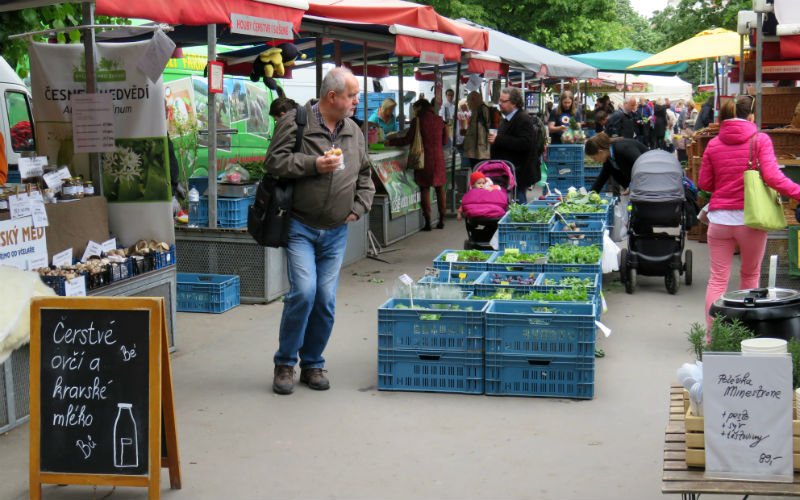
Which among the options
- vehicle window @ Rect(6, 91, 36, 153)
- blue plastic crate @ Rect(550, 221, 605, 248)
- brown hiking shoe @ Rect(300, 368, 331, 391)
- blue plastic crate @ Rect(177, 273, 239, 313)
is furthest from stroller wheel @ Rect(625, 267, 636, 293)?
vehicle window @ Rect(6, 91, 36, 153)

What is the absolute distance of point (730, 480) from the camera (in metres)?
3.45

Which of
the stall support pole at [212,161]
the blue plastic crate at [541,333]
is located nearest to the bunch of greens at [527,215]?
the stall support pole at [212,161]

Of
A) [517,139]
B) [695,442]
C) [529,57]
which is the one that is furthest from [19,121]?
[695,442]

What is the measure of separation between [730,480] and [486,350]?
9.12 feet

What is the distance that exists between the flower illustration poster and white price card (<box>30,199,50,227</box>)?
91cm

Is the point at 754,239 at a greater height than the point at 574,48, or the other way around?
the point at 574,48

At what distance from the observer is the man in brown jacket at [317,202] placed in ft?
19.3

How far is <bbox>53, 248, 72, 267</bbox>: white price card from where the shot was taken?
637cm

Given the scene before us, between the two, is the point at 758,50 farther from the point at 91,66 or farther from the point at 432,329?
the point at 91,66

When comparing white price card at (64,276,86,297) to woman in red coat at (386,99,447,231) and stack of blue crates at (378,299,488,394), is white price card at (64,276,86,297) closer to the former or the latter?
stack of blue crates at (378,299,488,394)

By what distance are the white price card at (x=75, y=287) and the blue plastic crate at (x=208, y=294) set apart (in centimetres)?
240

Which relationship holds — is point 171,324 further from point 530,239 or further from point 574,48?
point 574,48

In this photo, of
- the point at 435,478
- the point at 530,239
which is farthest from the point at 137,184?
the point at 530,239

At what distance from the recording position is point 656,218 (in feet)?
30.4
